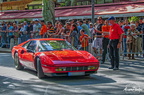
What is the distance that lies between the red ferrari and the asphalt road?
296 mm

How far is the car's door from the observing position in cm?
962

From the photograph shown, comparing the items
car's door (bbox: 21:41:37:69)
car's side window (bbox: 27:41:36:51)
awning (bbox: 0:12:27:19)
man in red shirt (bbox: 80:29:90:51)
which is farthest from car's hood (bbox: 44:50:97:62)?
awning (bbox: 0:12:27:19)

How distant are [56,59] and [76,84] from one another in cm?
99

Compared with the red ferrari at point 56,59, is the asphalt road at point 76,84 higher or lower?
lower

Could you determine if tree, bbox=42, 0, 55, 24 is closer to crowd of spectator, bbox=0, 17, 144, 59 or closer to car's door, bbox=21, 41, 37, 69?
crowd of spectator, bbox=0, 17, 144, 59

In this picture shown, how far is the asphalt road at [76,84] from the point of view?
23.3ft

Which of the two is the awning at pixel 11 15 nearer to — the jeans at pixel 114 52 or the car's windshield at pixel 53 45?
the jeans at pixel 114 52

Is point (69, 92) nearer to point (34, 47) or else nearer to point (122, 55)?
point (34, 47)

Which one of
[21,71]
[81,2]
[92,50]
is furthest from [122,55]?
[81,2]

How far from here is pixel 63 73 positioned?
8414mm

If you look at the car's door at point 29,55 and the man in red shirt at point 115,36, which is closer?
the car's door at point 29,55

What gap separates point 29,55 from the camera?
386 inches

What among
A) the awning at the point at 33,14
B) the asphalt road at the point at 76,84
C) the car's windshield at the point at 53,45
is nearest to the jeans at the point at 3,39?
the awning at the point at 33,14

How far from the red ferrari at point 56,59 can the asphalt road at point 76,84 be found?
30cm
